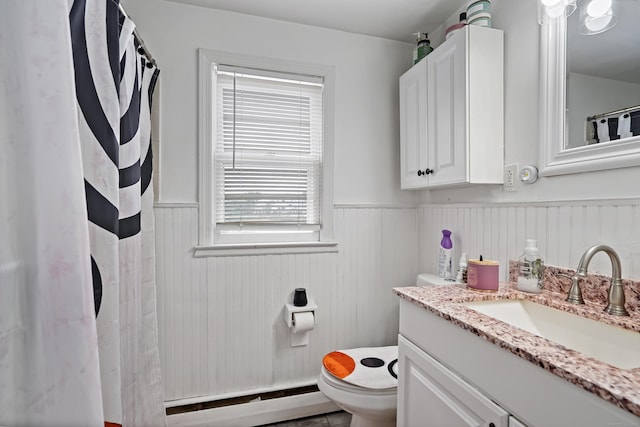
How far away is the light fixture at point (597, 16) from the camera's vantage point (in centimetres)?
103

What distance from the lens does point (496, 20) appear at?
4.72 ft

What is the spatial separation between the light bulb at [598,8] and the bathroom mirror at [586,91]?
1.1 inches

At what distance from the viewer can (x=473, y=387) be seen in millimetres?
843

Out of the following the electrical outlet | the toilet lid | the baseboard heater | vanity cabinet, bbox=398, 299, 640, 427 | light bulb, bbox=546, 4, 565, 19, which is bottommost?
the baseboard heater

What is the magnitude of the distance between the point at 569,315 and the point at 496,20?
1.30 m

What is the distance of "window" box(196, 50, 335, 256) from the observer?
5.55 ft

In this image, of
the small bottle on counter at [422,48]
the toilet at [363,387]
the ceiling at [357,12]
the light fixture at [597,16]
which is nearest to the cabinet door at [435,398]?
the toilet at [363,387]

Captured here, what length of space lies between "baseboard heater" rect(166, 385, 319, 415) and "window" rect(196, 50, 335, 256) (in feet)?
2.66

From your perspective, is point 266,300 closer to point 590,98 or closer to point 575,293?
point 575,293

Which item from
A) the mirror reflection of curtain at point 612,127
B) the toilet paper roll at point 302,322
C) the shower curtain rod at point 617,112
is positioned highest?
the shower curtain rod at point 617,112

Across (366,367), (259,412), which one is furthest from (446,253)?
(259,412)

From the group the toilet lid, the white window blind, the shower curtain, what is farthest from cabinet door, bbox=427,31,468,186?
the shower curtain

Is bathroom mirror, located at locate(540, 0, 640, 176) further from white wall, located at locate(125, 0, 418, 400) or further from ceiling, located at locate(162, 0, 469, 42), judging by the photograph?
white wall, located at locate(125, 0, 418, 400)

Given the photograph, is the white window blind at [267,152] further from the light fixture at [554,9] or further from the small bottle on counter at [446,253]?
the light fixture at [554,9]
